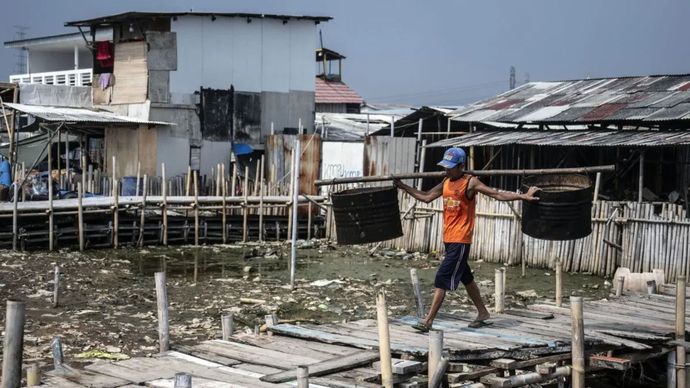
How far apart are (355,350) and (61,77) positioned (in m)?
27.2

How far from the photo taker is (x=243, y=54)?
28578mm

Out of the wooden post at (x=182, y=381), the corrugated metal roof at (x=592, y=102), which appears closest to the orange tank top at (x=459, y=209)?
the wooden post at (x=182, y=381)

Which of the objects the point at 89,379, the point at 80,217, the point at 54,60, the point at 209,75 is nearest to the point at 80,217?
the point at 80,217

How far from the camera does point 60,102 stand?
28.8 m

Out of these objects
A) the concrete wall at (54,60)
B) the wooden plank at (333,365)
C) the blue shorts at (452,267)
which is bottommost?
the wooden plank at (333,365)

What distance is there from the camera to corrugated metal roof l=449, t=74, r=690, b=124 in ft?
62.6

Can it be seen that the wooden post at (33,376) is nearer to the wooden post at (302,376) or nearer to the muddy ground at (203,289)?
the wooden post at (302,376)

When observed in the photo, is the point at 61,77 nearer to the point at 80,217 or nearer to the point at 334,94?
the point at 334,94

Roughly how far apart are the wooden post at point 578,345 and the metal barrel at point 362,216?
2.11 meters

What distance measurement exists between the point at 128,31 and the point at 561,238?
2192 centimetres

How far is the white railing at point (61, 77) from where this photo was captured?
1234 inches

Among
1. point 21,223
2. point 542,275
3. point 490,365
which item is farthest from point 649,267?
point 21,223

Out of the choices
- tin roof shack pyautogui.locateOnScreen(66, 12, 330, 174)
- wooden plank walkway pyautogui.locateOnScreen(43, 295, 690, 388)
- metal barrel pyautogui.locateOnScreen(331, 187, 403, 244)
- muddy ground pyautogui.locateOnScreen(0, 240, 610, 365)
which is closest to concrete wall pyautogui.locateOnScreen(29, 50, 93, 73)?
tin roof shack pyautogui.locateOnScreen(66, 12, 330, 174)

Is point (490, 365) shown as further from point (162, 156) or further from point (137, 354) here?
point (162, 156)
